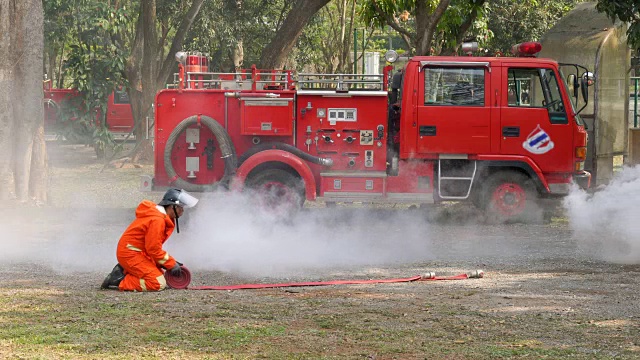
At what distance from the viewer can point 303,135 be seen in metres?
14.7

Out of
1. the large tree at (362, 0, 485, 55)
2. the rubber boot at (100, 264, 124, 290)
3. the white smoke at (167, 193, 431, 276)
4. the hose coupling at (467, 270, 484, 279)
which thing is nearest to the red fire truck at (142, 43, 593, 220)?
the white smoke at (167, 193, 431, 276)

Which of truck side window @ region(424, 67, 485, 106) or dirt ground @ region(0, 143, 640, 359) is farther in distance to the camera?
truck side window @ region(424, 67, 485, 106)

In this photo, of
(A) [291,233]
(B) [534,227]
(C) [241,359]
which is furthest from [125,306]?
(B) [534,227]

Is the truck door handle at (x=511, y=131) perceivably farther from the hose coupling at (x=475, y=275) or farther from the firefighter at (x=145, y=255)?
the firefighter at (x=145, y=255)

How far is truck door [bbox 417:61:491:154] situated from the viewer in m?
14.6

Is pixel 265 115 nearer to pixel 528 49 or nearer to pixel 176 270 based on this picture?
pixel 528 49

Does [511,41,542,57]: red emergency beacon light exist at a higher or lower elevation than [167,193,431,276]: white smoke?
higher

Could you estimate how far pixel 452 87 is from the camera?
577 inches

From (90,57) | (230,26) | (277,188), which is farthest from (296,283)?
(230,26)

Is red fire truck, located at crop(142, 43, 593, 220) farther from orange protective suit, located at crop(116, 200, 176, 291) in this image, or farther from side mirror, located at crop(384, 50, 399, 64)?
orange protective suit, located at crop(116, 200, 176, 291)

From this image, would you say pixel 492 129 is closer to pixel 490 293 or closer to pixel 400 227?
pixel 400 227

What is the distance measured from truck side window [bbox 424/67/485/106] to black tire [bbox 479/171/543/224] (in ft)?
4.07

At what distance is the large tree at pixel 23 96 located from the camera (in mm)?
17594

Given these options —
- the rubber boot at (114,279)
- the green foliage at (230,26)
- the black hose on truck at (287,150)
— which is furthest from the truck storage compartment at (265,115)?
the green foliage at (230,26)
